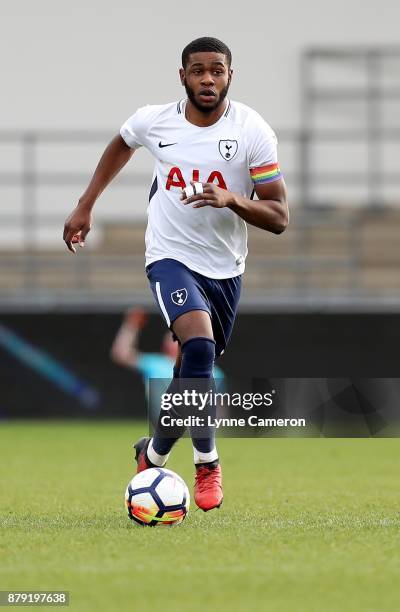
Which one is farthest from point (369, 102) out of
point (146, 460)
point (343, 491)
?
point (146, 460)

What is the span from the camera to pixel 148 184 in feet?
52.4

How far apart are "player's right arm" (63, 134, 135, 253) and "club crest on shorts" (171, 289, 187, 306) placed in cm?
57

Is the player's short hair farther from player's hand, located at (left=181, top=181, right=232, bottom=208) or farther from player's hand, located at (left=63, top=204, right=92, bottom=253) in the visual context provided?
player's hand, located at (left=63, top=204, right=92, bottom=253)

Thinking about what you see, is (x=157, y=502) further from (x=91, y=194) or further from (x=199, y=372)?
(x=91, y=194)

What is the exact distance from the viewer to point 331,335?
47.4 ft

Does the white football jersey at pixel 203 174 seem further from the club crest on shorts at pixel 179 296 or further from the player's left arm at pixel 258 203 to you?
the club crest on shorts at pixel 179 296

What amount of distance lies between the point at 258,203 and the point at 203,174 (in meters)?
0.37

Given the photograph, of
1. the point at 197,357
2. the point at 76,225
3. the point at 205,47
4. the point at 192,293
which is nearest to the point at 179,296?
the point at 192,293

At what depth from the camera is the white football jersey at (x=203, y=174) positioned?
6.45m

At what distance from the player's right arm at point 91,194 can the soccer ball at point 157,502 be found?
4.23ft

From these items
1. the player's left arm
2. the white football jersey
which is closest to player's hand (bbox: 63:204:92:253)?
the white football jersey

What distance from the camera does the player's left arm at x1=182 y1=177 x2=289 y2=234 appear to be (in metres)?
5.91

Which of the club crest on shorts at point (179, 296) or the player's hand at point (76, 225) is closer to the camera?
the club crest on shorts at point (179, 296)

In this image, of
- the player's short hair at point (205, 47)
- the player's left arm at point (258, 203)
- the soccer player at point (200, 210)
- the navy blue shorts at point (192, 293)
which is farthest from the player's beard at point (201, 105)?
the navy blue shorts at point (192, 293)
